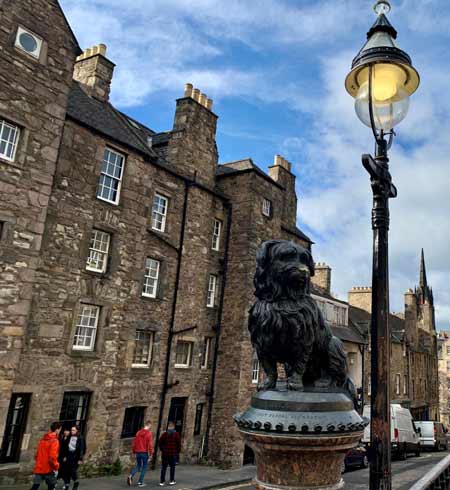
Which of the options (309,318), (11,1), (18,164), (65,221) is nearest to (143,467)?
(65,221)

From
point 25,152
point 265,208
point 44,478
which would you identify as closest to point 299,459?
point 44,478

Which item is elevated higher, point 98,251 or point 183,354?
point 98,251

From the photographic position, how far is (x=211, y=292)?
19.5 m

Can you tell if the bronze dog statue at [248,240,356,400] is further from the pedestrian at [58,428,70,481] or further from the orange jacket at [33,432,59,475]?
the pedestrian at [58,428,70,481]

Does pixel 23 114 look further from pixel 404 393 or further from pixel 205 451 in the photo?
pixel 404 393

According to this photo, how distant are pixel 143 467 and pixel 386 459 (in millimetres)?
11738

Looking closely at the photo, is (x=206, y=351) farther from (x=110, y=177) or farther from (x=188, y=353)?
(x=110, y=177)

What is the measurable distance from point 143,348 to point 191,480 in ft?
15.8

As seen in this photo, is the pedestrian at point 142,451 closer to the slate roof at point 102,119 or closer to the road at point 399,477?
the road at point 399,477

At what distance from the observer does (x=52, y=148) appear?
12.5 meters

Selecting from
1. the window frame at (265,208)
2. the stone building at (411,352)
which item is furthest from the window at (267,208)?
the stone building at (411,352)

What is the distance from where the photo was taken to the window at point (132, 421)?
15227 millimetres

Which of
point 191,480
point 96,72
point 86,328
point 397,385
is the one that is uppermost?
point 96,72

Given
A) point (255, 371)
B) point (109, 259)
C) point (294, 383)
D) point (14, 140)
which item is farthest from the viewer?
point (255, 371)
